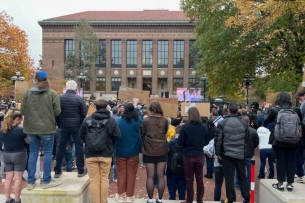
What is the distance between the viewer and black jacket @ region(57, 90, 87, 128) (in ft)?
17.3

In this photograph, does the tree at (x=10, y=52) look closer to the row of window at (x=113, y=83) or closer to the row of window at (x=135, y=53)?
the row of window at (x=135, y=53)

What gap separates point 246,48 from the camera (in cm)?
1602

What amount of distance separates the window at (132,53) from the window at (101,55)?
428cm

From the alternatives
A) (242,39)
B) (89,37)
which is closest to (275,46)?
(242,39)

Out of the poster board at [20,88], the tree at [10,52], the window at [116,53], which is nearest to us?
the poster board at [20,88]

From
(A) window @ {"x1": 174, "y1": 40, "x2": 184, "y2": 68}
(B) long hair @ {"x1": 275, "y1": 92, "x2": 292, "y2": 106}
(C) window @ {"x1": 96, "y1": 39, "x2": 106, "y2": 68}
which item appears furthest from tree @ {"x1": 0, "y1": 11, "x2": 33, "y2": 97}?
(B) long hair @ {"x1": 275, "y1": 92, "x2": 292, "y2": 106}

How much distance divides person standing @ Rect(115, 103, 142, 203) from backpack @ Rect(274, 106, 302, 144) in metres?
2.39

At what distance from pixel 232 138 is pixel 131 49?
1975 inches

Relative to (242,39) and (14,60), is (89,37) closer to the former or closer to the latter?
(14,60)

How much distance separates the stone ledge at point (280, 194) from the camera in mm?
4883

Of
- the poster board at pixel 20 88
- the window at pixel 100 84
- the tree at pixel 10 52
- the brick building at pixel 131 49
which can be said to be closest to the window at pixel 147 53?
the brick building at pixel 131 49

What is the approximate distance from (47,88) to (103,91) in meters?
51.1

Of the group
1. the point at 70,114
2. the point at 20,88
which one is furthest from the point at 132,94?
the point at 70,114

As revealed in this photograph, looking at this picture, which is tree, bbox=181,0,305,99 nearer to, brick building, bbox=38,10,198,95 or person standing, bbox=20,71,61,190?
person standing, bbox=20,71,61,190
